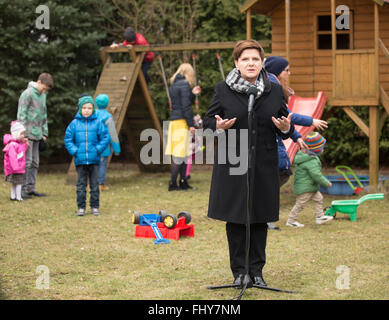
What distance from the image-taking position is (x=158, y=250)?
22.2ft

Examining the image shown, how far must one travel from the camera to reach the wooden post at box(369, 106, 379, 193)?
11.4 metres

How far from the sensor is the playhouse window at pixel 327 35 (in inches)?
529

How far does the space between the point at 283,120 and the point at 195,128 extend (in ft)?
23.4

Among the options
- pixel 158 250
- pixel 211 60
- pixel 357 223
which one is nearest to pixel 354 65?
pixel 357 223

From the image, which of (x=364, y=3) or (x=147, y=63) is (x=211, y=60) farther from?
(x=364, y=3)

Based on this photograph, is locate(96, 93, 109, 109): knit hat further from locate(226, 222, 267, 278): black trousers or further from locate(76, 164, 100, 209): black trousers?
locate(226, 222, 267, 278): black trousers

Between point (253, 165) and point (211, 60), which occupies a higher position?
point (211, 60)

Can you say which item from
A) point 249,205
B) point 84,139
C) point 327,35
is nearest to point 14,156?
point 84,139

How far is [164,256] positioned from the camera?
649 centimetres

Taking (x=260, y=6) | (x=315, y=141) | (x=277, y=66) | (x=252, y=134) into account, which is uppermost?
(x=260, y=6)

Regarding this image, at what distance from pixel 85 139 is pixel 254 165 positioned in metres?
4.26

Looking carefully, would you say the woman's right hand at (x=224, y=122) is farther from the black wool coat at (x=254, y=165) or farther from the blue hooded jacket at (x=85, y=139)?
the blue hooded jacket at (x=85, y=139)

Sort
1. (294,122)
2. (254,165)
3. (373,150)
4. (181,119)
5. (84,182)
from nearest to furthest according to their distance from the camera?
1. (254,165)
2. (294,122)
3. (84,182)
4. (373,150)
5. (181,119)

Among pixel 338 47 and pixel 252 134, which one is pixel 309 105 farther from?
pixel 252 134
